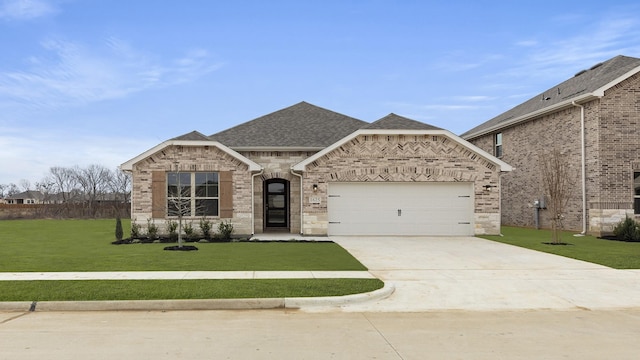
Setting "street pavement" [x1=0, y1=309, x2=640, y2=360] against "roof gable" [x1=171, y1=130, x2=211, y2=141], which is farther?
"roof gable" [x1=171, y1=130, x2=211, y2=141]

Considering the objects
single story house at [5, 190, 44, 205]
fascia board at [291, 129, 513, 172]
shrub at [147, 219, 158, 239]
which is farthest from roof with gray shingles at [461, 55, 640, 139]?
single story house at [5, 190, 44, 205]

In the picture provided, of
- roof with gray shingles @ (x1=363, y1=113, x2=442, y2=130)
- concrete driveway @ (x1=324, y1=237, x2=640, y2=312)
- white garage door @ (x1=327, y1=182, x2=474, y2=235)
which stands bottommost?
concrete driveway @ (x1=324, y1=237, x2=640, y2=312)

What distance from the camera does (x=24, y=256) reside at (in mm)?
14211

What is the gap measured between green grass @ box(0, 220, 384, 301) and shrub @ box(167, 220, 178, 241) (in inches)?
70.5

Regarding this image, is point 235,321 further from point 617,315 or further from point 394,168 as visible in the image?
point 394,168

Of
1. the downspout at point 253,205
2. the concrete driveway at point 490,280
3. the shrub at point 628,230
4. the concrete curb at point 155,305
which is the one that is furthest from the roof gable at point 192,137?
the shrub at point 628,230

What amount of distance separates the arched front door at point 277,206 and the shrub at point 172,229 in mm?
5904

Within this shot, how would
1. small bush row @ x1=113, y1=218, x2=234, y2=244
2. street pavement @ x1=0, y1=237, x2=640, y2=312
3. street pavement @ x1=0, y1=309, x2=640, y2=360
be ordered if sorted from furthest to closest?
small bush row @ x1=113, y1=218, x2=234, y2=244 < street pavement @ x1=0, y1=237, x2=640, y2=312 < street pavement @ x1=0, y1=309, x2=640, y2=360

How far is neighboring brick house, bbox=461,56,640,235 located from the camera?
20109 mm

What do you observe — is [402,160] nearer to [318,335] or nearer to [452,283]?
[452,283]

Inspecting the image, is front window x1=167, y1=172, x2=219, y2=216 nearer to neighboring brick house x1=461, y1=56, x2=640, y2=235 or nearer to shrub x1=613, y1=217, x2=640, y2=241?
neighboring brick house x1=461, y1=56, x2=640, y2=235

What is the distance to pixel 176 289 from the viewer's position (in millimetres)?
8977

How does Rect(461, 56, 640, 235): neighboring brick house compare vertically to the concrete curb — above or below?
above

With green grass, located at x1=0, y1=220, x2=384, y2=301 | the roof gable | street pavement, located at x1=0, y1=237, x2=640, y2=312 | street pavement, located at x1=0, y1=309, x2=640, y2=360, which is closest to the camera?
street pavement, located at x1=0, y1=309, x2=640, y2=360
